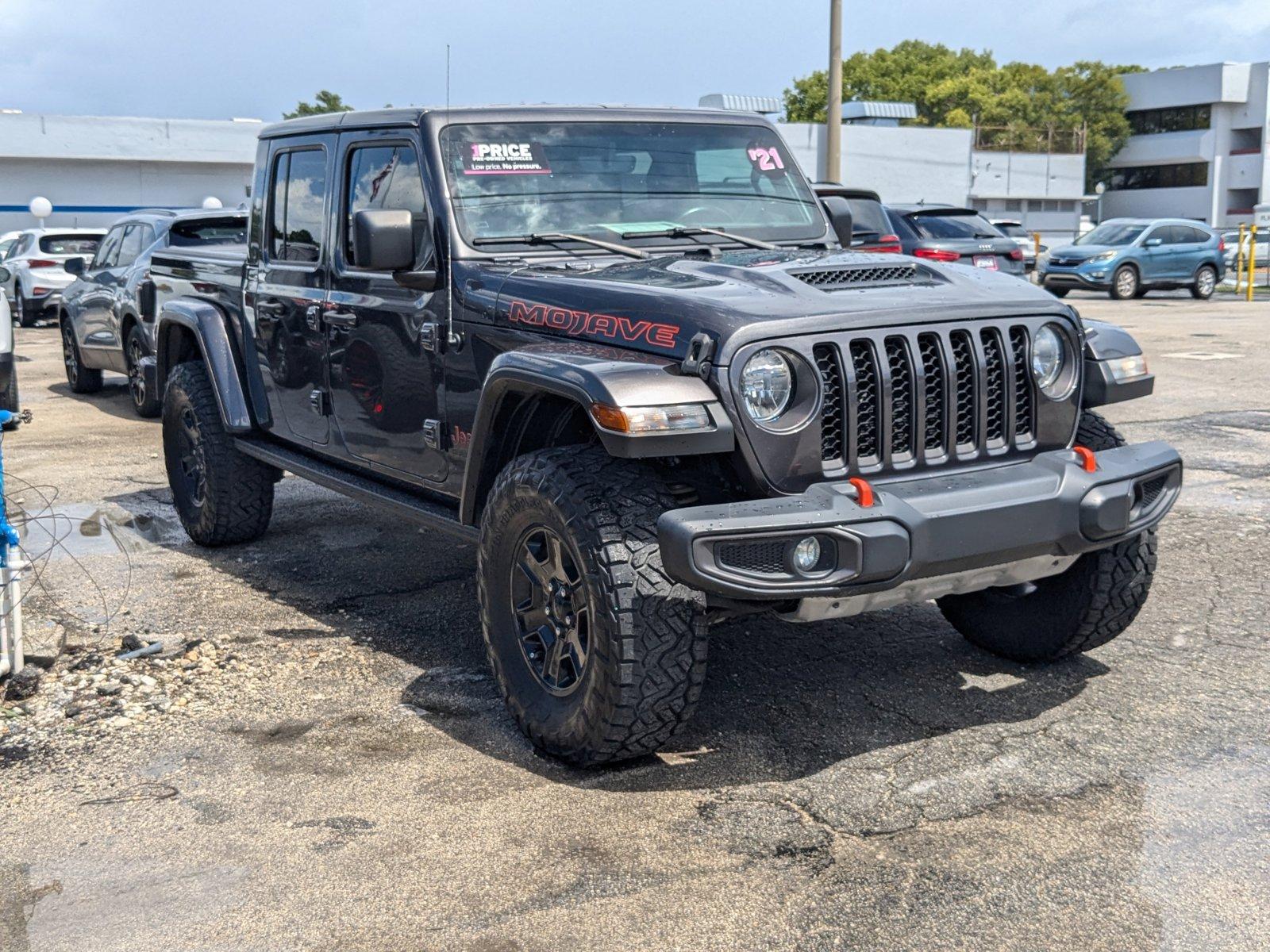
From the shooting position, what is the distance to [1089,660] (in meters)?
4.94

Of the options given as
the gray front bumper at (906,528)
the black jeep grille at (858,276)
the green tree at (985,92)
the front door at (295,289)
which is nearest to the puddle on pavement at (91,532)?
the front door at (295,289)

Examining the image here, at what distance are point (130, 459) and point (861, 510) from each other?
22.9 feet

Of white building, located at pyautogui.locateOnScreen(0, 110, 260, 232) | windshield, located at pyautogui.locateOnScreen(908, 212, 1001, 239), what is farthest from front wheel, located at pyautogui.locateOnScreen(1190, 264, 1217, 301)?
white building, located at pyautogui.locateOnScreen(0, 110, 260, 232)

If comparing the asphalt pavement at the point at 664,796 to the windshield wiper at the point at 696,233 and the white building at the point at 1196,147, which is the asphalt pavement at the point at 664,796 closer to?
the windshield wiper at the point at 696,233

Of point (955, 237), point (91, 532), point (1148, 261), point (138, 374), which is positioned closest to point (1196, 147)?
point (1148, 261)

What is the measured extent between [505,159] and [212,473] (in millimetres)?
2475

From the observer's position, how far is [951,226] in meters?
17.8

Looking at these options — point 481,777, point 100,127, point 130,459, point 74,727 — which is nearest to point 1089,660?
point 481,777

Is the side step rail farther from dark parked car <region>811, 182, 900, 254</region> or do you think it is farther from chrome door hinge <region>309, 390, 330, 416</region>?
dark parked car <region>811, 182, 900, 254</region>

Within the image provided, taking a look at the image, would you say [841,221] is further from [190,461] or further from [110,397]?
[110,397]

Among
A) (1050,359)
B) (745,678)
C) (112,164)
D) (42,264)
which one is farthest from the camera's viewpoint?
(112,164)

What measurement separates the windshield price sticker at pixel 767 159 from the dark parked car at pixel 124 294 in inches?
243

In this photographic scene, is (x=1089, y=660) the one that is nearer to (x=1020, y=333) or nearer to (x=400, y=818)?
(x=1020, y=333)

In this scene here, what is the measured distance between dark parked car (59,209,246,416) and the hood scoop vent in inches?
285
